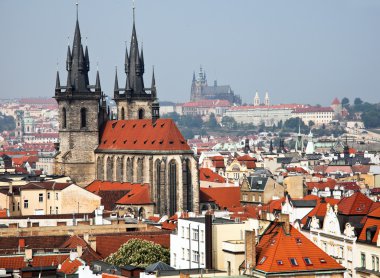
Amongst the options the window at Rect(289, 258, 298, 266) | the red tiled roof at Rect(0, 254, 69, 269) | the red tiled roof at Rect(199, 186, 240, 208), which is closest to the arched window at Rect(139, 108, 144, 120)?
the red tiled roof at Rect(199, 186, 240, 208)

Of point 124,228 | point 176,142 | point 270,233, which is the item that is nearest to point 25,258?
point 270,233

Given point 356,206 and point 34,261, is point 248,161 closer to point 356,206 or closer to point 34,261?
point 356,206

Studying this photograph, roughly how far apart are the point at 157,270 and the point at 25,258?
951 cm

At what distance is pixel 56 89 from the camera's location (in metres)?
135

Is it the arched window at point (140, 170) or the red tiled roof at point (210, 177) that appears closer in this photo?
the arched window at point (140, 170)

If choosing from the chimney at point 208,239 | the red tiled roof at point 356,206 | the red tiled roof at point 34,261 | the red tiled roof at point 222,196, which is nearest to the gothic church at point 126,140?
the red tiled roof at point 222,196

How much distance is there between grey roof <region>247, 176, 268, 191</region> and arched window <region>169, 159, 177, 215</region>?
24.0ft

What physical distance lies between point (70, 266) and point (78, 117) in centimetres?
7449

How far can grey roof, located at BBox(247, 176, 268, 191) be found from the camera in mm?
119375

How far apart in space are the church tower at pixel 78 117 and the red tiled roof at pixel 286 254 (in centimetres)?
7737

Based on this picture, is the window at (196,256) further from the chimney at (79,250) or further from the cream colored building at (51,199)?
the cream colored building at (51,199)

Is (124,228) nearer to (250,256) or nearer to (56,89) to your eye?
(250,256)

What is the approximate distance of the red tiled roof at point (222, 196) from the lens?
396 ft

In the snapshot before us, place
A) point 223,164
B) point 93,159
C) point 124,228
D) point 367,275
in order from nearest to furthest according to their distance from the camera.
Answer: point 367,275, point 124,228, point 93,159, point 223,164
